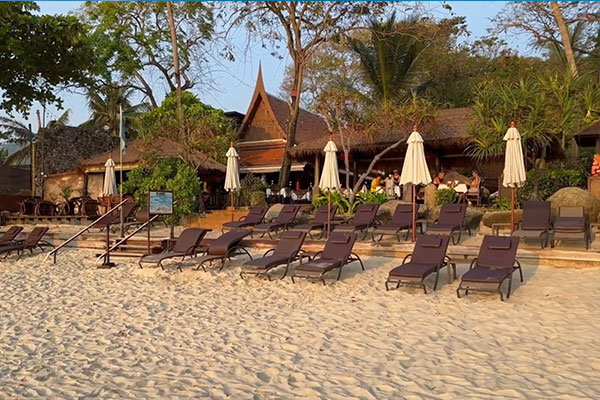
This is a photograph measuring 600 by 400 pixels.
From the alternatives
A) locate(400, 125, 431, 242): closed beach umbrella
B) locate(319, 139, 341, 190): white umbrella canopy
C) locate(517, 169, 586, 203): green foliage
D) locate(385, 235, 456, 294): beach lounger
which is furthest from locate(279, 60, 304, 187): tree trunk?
locate(385, 235, 456, 294): beach lounger

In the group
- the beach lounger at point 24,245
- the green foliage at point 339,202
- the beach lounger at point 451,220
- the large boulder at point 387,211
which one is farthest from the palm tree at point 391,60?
the beach lounger at point 24,245

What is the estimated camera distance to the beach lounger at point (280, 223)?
41.8ft

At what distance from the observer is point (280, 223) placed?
517 inches

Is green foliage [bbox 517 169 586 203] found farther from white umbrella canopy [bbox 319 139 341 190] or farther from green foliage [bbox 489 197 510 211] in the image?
white umbrella canopy [bbox 319 139 341 190]

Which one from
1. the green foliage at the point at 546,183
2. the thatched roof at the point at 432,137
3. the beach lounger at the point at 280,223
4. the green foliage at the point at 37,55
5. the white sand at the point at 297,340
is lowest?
the white sand at the point at 297,340

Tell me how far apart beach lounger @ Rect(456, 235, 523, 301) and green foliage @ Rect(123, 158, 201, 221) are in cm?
1114

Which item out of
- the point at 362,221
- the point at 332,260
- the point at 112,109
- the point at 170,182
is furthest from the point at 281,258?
the point at 112,109

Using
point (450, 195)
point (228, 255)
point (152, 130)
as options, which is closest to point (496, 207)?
point (450, 195)

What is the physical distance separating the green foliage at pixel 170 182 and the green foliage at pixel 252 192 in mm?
1646

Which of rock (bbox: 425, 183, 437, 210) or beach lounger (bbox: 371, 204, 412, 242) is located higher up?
rock (bbox: 425, 183, 437, 210)

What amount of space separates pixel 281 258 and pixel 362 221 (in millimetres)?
3729

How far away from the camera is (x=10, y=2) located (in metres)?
13.7

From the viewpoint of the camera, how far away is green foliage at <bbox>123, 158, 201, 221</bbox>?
1755 cm

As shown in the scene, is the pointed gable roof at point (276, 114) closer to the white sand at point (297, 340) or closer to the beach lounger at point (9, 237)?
the beach lounger at point (9, 237)
